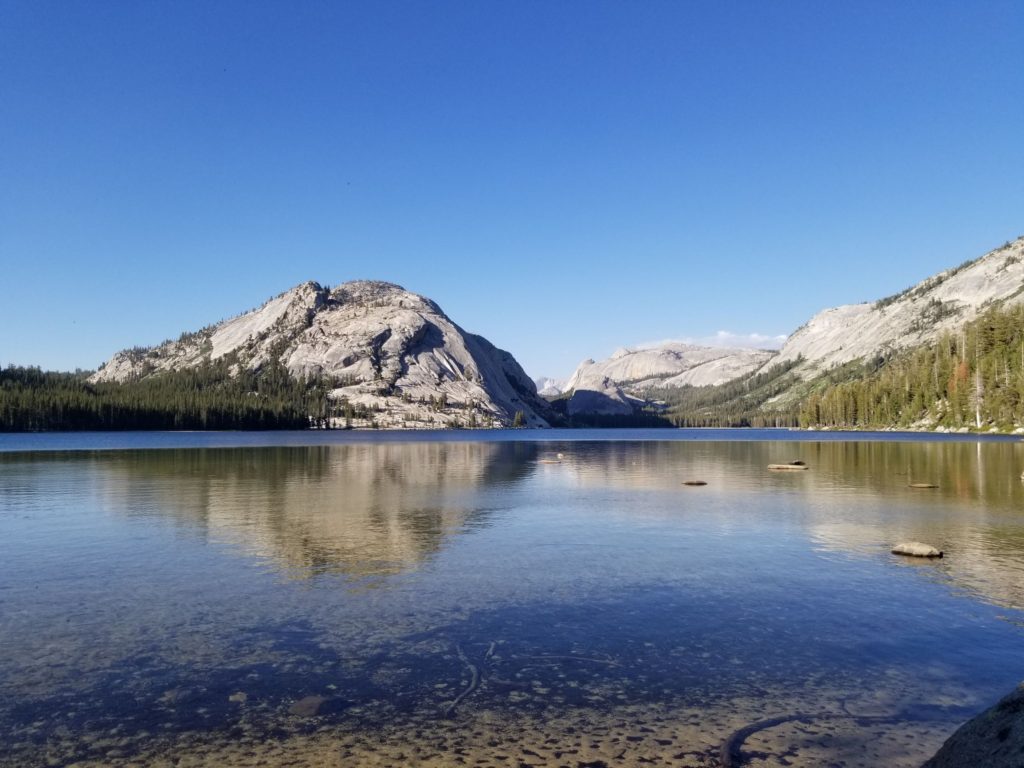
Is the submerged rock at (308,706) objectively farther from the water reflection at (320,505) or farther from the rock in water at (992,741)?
the water reflection at (320,505)

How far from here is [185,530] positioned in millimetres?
35875

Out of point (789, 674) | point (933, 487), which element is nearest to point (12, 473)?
point (789, 674)

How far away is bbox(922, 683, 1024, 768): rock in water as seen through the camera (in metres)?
8.33

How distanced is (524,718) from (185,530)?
28161 millimetres

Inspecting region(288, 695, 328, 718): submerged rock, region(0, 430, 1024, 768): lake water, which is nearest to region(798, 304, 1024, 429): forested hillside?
region(0, 430, 1024, 768): lake water

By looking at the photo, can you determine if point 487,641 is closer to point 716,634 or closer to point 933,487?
point 716,634

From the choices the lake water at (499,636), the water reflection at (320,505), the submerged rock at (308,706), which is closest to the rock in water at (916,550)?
the lake water at (499,636)

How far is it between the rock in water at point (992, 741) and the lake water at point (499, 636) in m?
2.54

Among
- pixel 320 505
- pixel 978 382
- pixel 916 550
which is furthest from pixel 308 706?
pixel 978 382

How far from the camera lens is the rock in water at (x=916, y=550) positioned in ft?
94.7

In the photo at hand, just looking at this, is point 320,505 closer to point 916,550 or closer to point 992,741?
→ point 916,550

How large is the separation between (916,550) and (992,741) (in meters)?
23.0

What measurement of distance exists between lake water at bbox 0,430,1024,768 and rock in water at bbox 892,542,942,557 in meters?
0.78

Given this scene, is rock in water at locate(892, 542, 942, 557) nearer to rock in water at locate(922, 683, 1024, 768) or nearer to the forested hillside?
rock in water at locate(922, 683, 1024, 768)
